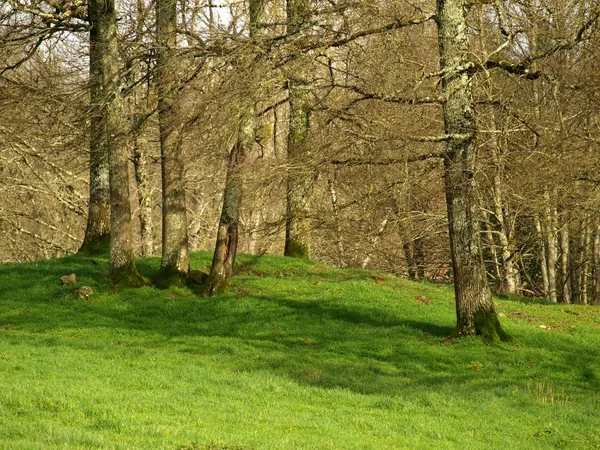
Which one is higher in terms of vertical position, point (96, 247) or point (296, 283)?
point (96, 247)

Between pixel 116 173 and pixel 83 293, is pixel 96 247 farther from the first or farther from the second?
pixel 116 173

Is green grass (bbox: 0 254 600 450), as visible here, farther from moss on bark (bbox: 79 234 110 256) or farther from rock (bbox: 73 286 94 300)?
moss on bark (bbox: 79 234 110 256)

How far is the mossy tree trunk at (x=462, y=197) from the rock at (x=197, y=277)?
24.0ft

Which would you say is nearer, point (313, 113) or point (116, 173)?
point (116, 173)

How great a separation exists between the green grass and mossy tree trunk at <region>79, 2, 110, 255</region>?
1.15 meters

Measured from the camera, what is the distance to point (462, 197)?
17938 millimetres

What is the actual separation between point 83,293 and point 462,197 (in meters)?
9.97

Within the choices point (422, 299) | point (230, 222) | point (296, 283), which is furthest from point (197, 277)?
point (422, 299)

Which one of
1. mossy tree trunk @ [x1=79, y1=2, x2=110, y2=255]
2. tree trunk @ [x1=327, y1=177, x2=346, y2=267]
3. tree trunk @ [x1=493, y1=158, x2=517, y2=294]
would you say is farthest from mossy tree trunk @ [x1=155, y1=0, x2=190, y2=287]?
tree trunk @ [x1=493, y1=158, x2=517, y2=294]

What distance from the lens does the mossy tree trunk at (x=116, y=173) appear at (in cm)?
2116

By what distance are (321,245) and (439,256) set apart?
6.38 meters

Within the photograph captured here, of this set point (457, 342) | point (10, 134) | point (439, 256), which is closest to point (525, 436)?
point (457, 342)

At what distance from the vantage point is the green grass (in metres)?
10.3

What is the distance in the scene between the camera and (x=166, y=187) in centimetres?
2216
